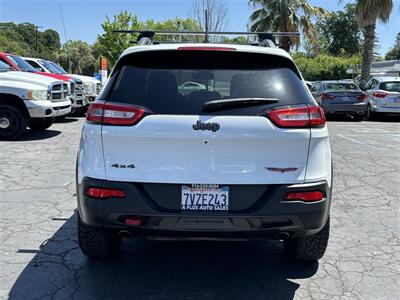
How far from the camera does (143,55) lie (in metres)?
3.40

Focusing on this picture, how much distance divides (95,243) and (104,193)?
793 mm

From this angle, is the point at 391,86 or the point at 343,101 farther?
the point at 391,86

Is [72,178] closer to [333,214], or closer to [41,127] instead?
[333,214]

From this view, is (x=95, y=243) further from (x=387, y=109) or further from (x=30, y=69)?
(x=387, y=109)

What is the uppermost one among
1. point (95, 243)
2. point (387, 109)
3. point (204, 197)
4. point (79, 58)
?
point (79, 58)

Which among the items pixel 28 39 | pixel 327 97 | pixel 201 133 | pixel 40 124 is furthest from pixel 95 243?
pixel 28 39

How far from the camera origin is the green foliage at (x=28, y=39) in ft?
276

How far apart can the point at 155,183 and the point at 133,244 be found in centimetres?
148

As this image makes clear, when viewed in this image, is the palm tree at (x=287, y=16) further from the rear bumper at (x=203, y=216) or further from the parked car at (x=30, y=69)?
the rear bumper at (x=203, y=216)

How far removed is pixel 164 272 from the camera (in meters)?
3.80

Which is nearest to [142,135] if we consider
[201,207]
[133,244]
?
[201,207]

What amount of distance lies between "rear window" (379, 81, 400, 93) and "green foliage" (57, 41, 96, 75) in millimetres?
72877

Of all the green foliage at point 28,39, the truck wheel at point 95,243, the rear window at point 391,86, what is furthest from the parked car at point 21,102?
the green foliage at point 28,39

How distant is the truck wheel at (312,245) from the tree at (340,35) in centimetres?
7040
